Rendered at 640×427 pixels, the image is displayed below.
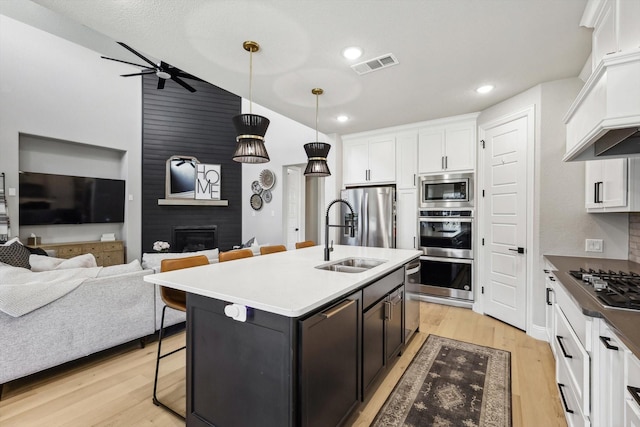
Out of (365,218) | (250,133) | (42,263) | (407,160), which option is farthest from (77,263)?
(407,160)

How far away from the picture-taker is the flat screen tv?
15.3ft

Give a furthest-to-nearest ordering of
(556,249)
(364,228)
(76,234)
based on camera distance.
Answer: (76,234) < (364,228) < (556,249)

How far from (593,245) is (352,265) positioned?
2.16 m

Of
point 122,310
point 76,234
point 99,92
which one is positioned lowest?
point 122,310

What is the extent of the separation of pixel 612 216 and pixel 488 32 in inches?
76.0

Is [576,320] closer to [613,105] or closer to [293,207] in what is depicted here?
[613,105]

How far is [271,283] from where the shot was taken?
60.7 inches

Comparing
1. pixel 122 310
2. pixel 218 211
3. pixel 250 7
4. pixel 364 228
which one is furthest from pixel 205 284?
pixel 218 211

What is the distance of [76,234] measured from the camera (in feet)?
17.5

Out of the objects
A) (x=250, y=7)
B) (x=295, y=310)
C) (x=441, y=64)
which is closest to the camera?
(x=295, y=310)

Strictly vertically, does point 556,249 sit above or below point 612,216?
below

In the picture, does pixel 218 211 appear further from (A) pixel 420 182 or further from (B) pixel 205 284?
(B) pixel 205 284

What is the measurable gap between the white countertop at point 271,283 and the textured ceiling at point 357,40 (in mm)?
1667

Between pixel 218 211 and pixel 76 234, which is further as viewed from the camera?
pixel 218 211
